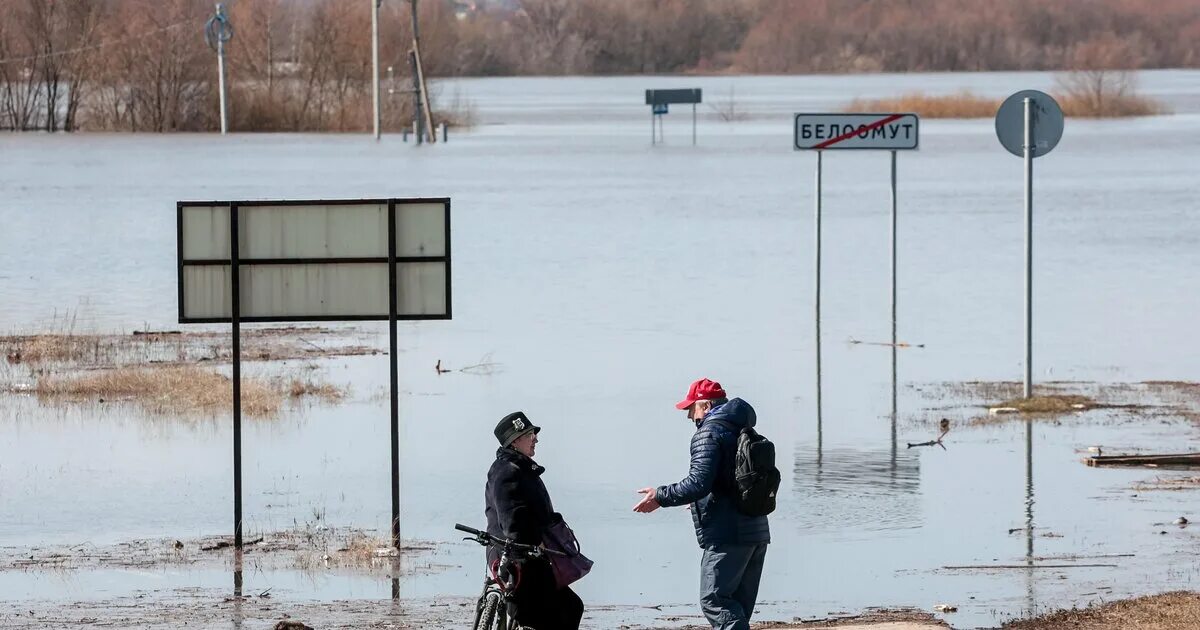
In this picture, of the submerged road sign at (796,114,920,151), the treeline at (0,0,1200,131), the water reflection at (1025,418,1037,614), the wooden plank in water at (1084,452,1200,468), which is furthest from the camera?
the treeline at (0,0,1200,131)

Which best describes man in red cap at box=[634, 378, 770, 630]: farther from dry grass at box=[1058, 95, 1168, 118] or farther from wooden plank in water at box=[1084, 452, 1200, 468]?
dry grass at box=[1058, 95, 1168, 118]

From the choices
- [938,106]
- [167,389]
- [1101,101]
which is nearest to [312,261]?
[167,389]

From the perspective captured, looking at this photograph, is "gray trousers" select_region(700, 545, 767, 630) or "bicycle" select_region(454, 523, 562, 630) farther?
"gray trousers" select_region(700, 545, 767, 630)

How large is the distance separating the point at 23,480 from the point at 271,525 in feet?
8.21

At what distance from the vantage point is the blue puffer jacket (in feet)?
28.7

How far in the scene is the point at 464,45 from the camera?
547 feet

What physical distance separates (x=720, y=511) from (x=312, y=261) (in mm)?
4565

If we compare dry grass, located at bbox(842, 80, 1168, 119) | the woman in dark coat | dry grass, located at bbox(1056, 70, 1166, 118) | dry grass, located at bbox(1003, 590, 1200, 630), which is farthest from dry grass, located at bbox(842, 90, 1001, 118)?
the woman in dark coat

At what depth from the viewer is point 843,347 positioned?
68.6ft

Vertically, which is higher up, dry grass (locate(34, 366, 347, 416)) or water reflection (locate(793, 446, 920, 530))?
dry grass (locate(34, 366, 347, 416))

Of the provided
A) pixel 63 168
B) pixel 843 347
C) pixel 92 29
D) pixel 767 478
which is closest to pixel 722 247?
pixel 843 347

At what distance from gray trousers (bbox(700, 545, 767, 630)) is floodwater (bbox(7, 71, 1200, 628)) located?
4.31 ft

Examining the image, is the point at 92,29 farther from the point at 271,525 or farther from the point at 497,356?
the point at 271,525

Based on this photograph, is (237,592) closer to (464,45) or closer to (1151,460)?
(1151,460)
